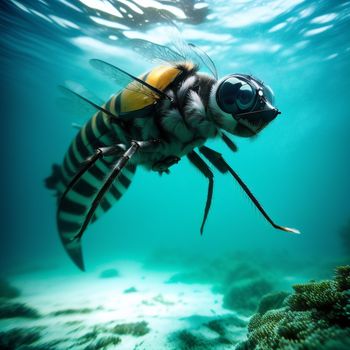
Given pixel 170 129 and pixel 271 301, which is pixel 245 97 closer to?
pixel 170 129

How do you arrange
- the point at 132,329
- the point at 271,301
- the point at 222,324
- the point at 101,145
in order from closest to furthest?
the point at 101,145
the point at 132,329
the point at 222,324
the point at 271,301

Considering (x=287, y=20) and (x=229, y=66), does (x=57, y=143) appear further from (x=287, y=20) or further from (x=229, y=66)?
(x=287, y=20)

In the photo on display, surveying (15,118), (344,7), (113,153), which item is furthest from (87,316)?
(15,118)

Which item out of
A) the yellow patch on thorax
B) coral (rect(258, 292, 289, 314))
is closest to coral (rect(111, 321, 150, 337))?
coral (rect(258, 292, 289, 314))

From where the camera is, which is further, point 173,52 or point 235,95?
point 173,52

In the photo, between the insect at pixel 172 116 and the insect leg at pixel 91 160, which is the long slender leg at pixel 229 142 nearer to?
the insect at pixel 172 116

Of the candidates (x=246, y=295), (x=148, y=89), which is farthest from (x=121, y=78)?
Answer: (x=246, y=295)

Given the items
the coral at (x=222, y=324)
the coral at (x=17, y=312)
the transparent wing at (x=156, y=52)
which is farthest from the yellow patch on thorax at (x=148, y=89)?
the coral at (x=17, y=312)
